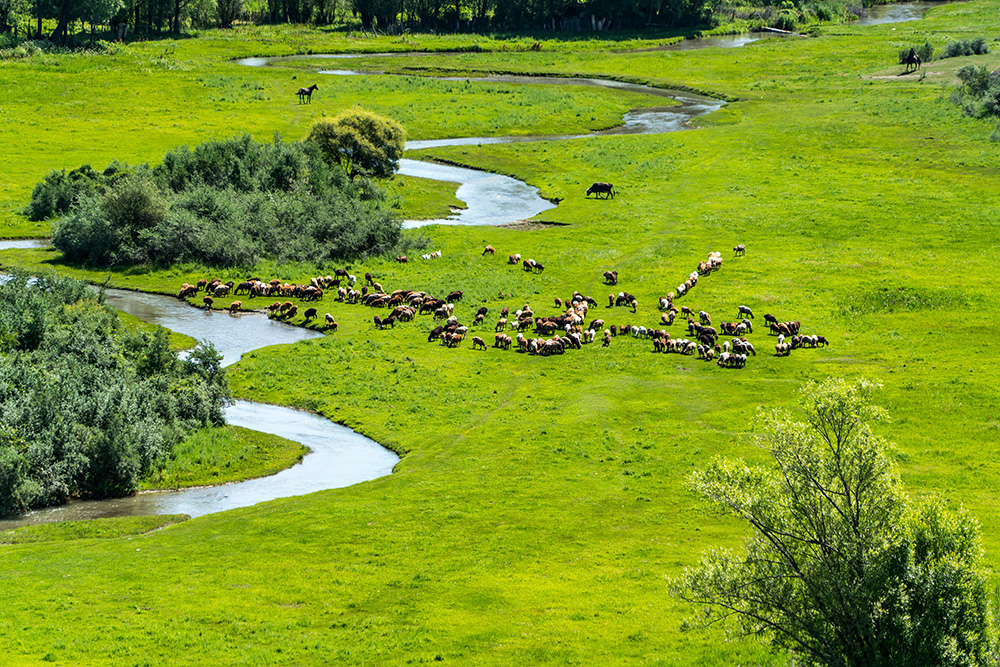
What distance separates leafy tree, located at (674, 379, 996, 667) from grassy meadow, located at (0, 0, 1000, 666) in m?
5.86

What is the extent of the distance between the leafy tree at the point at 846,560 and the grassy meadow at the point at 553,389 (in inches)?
231

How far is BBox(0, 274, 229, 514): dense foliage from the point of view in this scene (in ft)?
112

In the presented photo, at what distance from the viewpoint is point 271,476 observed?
123 feet

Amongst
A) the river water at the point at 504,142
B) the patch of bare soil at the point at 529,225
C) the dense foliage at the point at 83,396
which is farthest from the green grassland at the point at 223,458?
the river water at the point at 504,142

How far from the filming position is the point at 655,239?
230ft

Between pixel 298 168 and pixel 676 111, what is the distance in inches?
2497

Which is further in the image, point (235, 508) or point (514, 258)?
point (514, 258)

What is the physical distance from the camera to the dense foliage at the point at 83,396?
112 feet

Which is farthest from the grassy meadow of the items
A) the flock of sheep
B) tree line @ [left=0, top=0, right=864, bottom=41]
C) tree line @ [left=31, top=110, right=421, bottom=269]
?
tree line @ [left=0, top=0, right=864, bottom=41]

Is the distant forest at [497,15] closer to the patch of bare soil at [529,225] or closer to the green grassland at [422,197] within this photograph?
the green grassland at [422,197]

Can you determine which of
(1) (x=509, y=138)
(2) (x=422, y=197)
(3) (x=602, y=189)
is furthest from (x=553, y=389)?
(1) (x=509, y=138)

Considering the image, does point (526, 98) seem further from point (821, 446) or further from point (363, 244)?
point (821, 446)

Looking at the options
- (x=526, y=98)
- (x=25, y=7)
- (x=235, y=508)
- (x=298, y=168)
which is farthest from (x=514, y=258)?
(x=25, y=7)

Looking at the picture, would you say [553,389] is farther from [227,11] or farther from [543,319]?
[227,11]
